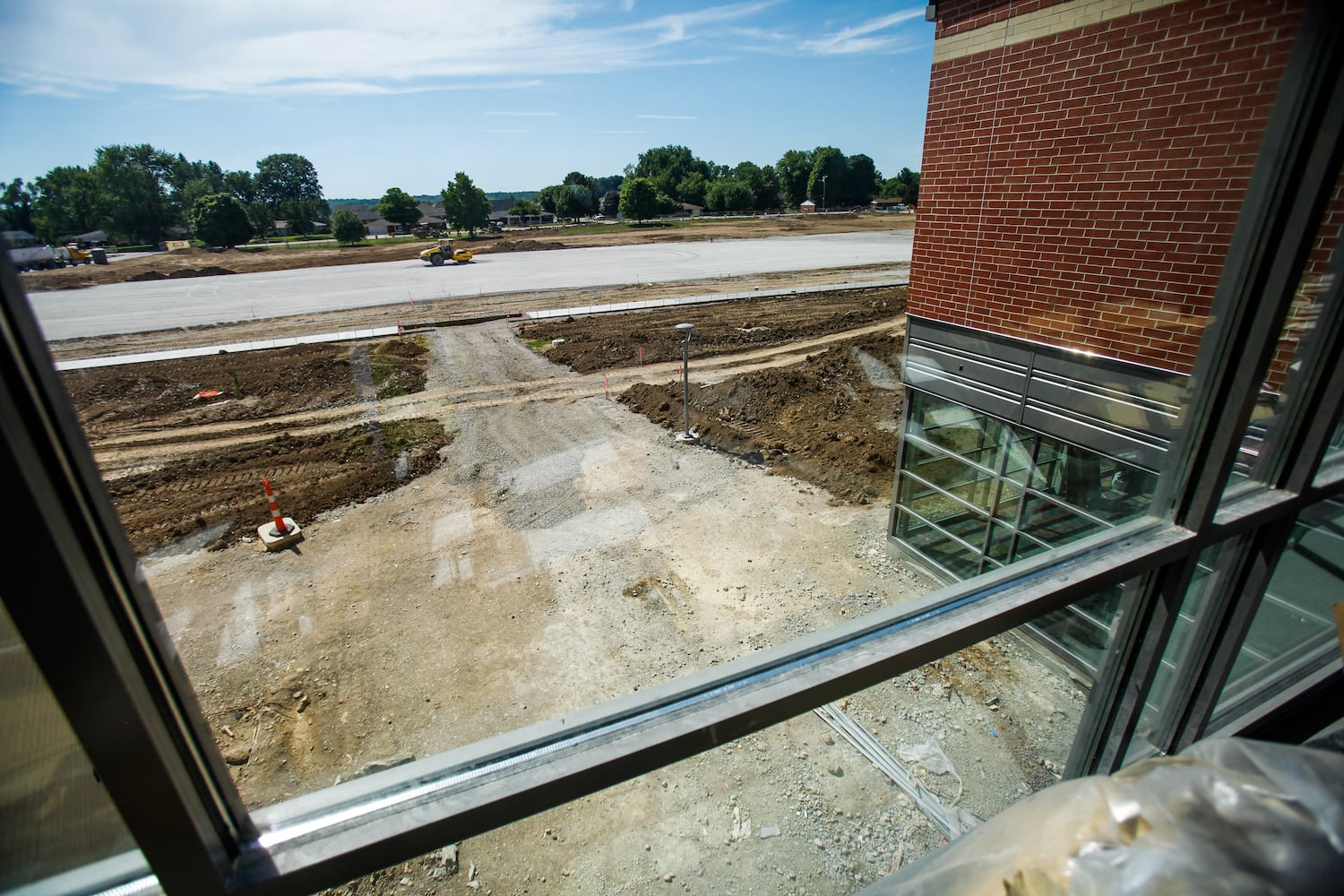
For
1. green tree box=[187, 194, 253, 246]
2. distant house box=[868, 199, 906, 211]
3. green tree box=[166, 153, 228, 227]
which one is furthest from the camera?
distant house box=[868, 199, 906, 211]

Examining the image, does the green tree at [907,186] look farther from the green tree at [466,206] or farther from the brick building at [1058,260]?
the green tree at [466,206]

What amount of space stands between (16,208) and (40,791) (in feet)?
2.08

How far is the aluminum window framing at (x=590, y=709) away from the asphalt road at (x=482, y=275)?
11661 mm

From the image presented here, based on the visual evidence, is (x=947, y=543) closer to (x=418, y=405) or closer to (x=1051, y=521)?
(x=1051, y=521)

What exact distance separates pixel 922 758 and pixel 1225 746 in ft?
8.57

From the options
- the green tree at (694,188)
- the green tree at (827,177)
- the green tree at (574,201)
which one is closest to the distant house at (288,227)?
the green tree at (827,177)

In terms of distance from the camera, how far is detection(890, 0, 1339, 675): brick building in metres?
2.79

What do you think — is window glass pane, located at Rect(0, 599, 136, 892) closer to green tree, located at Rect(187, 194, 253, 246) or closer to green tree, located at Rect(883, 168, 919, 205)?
green tree, located at Rect(187, 194, 253, 246)

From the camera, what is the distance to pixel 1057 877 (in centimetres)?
80

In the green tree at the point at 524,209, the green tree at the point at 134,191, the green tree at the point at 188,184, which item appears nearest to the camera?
the green tree at the point at 134,191

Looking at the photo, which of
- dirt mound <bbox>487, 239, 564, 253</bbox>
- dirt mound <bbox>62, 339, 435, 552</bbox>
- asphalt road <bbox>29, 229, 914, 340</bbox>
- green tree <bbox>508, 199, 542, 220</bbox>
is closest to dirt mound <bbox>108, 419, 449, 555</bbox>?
dirt mound <bbox>62, 339, 435, 552</bbox>

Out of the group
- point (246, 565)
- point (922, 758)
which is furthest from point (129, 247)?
point (246, 565)

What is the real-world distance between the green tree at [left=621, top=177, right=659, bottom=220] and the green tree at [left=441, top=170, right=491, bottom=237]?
12299 mm

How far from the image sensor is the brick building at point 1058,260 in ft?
9.17
